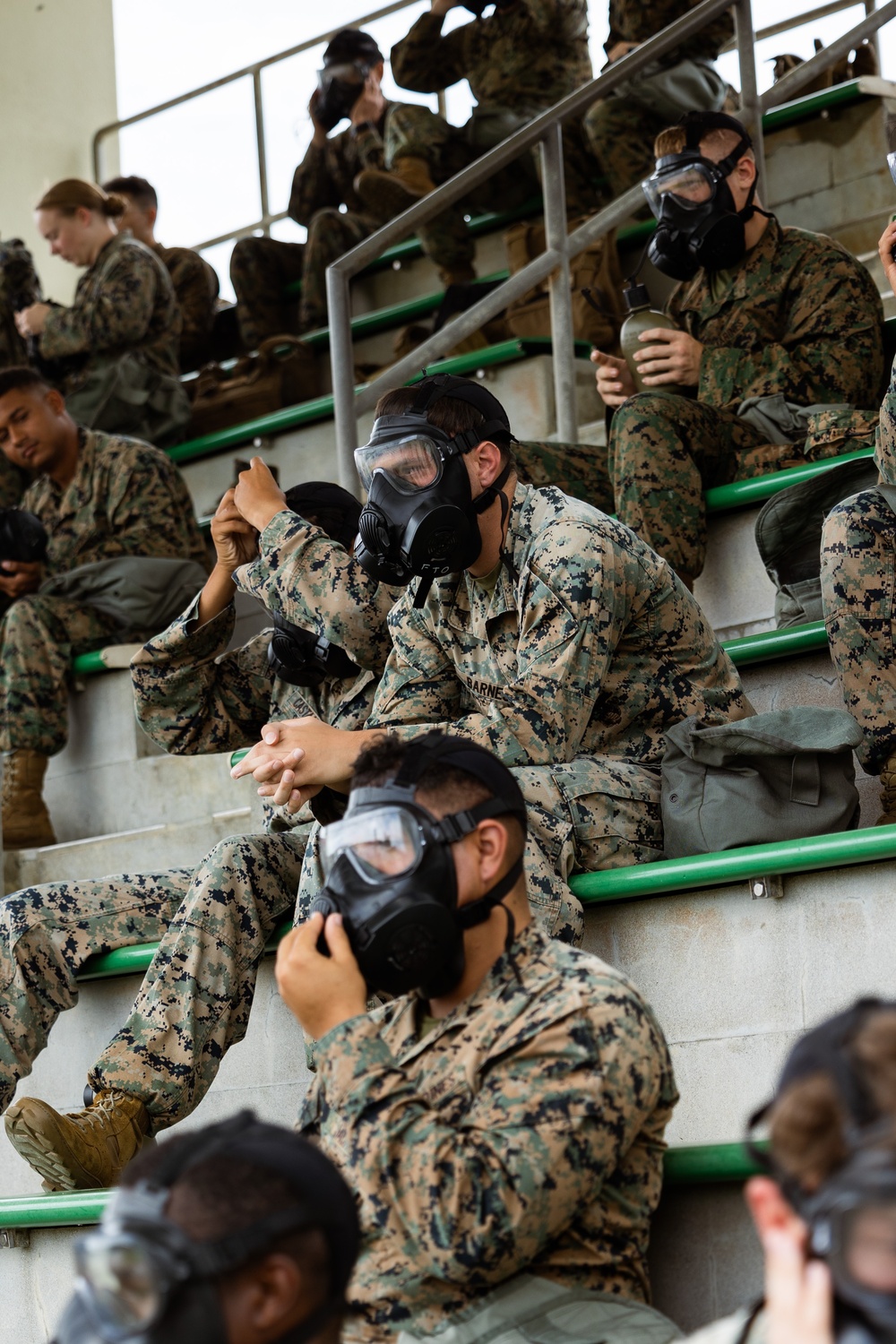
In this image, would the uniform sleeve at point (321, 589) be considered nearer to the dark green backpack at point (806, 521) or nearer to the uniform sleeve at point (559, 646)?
the uniform sleeve at point (559, 646)

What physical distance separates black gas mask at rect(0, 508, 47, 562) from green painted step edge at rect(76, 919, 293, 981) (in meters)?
1.95

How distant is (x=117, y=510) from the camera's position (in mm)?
5125

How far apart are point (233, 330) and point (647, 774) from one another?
16.9ft

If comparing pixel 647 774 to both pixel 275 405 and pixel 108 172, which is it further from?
pixel 108 172

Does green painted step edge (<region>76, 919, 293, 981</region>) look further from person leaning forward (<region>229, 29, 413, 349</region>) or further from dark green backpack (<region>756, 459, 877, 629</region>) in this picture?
person leaning forward (<region>229, 29, 413, 349</region>)

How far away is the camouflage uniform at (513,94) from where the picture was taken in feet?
20.4

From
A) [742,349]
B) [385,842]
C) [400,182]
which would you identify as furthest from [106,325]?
[385,842]

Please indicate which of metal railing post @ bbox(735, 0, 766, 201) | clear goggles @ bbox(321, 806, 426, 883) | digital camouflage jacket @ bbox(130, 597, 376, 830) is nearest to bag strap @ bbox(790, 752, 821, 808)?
clear goggles @ bbox(321, 806, 426, 883)

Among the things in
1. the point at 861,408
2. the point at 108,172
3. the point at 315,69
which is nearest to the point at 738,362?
the point at 861,408

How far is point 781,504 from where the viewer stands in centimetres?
342

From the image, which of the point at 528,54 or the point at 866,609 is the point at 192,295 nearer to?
the point at 528,54

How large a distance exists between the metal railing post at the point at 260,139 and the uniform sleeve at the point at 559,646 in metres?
5.97

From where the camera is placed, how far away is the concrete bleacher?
2094 mm

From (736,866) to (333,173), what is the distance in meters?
5.47
